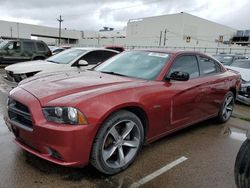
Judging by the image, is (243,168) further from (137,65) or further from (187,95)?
(137,65)

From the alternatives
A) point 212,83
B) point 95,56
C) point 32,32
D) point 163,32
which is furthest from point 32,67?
point 32,32

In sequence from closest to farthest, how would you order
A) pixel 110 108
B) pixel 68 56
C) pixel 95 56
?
pixel 110 108 → pixel 68 56 → pixel 95 56

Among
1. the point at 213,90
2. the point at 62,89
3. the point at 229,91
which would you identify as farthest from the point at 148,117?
the point at 229,91


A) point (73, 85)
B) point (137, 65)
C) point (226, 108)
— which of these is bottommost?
point (226, 108)

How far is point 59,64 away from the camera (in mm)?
7637

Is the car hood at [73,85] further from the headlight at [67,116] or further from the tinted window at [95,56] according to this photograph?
the tinted window at [95,56]

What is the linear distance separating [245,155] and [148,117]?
4.38 ft

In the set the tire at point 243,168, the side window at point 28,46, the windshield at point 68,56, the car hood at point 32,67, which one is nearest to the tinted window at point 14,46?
the side window at point 28,46

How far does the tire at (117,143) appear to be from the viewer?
3010 millimetres

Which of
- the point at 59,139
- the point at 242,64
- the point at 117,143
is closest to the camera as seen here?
the point at 59,139

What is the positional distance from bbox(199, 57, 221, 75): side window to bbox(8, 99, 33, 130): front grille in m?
3.18

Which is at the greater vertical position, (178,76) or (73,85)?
(178,76)

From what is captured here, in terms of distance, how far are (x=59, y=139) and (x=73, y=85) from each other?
0.86 meters

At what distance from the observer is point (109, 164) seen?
3.18 metres
